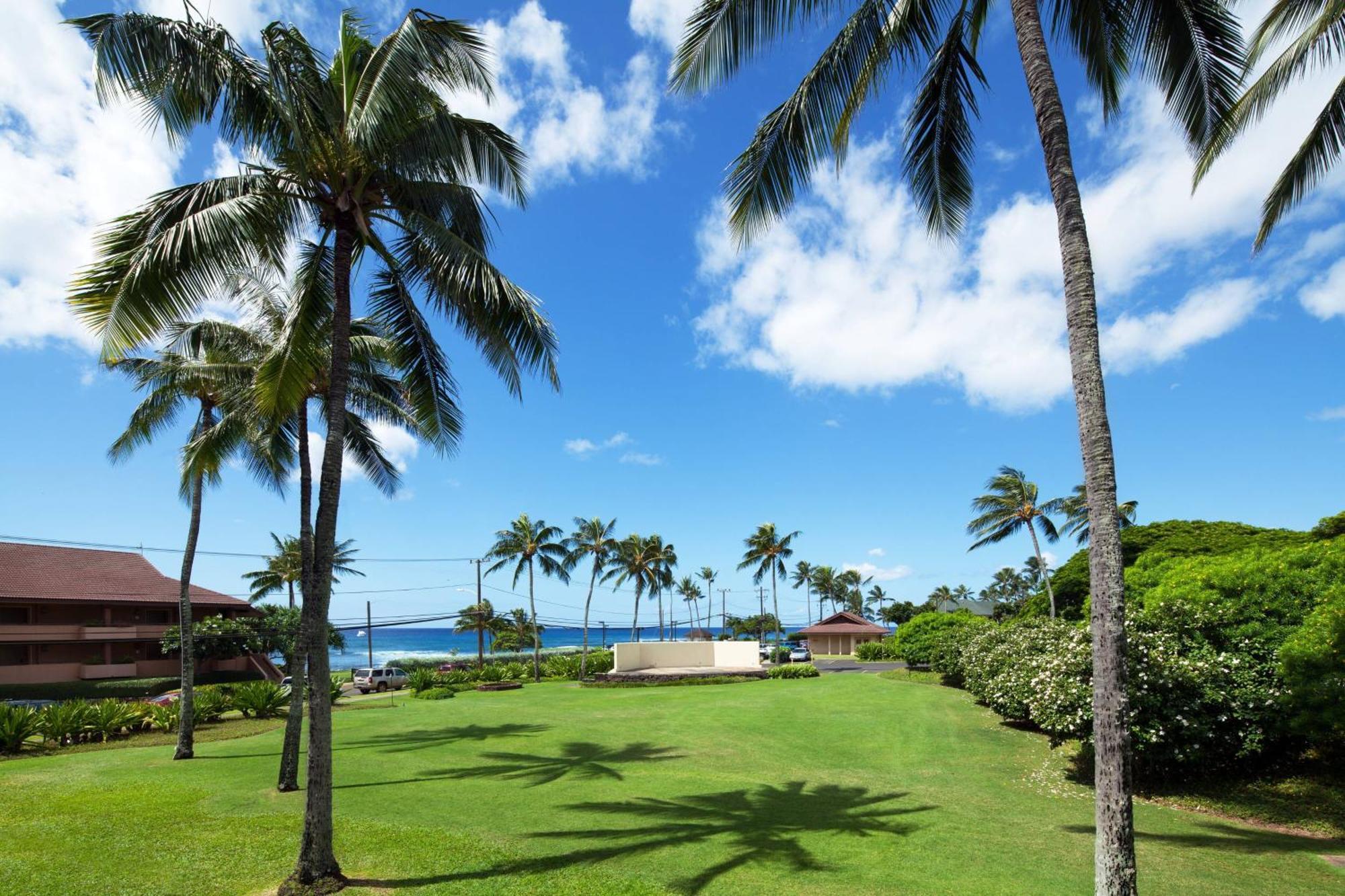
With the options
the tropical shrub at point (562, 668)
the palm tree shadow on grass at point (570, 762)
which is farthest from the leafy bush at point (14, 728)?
the tropical shrub at point (562, 668)

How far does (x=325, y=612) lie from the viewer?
26.5ft

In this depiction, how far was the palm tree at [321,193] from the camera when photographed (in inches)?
281

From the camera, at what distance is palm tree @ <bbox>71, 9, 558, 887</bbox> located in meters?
7.14

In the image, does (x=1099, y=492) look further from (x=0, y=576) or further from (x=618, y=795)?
(x=0, y=576)

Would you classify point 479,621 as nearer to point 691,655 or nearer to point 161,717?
point 691,655

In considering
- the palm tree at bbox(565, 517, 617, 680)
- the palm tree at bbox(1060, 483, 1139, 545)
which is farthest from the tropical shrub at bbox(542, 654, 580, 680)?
the palm tree at bbox(1060, 483, 1139, 545)

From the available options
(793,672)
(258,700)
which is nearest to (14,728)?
(258,700)

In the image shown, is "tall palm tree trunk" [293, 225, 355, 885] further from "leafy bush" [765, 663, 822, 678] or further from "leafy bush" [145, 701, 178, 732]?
"leafy bush" [765, 663, 822, 678]

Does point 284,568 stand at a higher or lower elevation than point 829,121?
lower

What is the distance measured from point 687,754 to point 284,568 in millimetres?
42980

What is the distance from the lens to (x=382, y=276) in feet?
33.8

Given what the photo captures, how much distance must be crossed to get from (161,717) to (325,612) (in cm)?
1712

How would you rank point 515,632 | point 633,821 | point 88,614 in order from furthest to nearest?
point 515,632 < point 88,614 < point 633,821

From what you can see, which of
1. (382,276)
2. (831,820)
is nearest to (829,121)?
(382,276)
